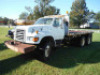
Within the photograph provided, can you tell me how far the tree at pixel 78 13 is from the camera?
56062 mm

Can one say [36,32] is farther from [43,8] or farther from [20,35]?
[43,8]

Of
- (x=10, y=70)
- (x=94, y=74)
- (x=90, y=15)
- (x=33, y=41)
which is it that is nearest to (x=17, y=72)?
(x=10, y=70)

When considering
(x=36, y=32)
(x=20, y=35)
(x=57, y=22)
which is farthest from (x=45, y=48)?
(x=57, y=22)

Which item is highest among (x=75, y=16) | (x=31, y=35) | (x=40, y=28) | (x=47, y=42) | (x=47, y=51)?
(x=75, y=16)

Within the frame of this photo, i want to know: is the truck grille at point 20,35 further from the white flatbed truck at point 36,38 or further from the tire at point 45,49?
the tire at point 45,49

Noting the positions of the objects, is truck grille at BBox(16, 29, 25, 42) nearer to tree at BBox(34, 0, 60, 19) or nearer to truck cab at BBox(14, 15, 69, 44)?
truck cab at BBox(14, 15, 69, 44)

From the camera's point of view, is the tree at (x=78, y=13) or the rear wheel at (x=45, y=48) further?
the tree at (x=78, y=13)

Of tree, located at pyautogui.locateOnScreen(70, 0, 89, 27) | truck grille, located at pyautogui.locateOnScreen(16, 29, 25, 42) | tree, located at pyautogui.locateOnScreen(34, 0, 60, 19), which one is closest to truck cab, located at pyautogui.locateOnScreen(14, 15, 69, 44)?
truck grille, located at pyautogui.locateOnScreen(16, 29, 25, 42)

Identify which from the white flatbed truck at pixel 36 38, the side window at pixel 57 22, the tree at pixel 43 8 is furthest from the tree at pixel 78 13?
the white flatbed truck at pixel 36 38

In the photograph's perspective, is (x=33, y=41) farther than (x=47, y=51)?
No

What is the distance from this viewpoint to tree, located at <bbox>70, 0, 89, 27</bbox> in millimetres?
56062

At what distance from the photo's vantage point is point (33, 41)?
413cm

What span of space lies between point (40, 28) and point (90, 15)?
203 feet

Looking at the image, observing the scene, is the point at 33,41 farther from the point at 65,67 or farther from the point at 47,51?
the point at 65,67
